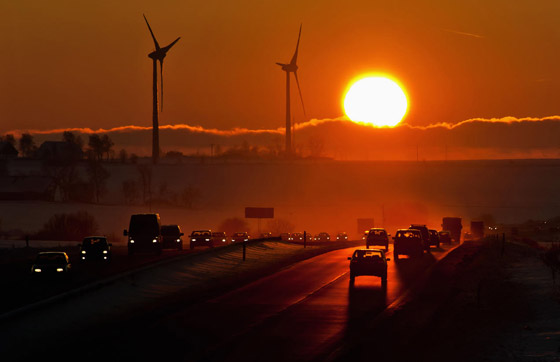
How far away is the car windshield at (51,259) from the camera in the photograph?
1807 inches

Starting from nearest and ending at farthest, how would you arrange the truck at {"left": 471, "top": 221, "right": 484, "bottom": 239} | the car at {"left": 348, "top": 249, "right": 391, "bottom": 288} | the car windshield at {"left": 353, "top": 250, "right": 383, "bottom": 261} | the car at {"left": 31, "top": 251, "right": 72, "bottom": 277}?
the car at {"left": 348, "top": 249, "right": 391, "bottom": 288} → the car windshield at {"left": 353, "top": 250, "right": 383, "bottom": 261} → the car at {"left": 31, "top": 251, "right": 72, "bottom": 277} → the truck at {"left": 471, "top": 221, "right": 484, "bottom": 239}

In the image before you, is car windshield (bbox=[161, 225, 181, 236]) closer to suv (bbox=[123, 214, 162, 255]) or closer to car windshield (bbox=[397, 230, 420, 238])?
suv (bbox=[123, 214, 162, 255])

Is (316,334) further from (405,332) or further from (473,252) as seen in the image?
(473,252)

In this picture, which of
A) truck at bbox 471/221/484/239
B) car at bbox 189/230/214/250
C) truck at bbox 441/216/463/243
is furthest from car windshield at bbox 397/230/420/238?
truck at bbox 471/221/484/239

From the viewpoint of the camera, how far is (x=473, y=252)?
75.5m

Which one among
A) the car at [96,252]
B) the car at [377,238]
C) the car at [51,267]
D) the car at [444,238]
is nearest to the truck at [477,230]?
the car at [444,238]

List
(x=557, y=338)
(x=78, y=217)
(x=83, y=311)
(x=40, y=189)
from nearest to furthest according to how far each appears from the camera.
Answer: (x=557, y=338) → (x=83, y=311) → (x=78, y=217) → (x=40, y=189)

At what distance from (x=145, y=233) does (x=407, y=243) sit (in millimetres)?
20130

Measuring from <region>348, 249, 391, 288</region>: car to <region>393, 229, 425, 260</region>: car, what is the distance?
60.7 ft

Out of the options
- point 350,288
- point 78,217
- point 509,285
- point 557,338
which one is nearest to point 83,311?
point 350,288

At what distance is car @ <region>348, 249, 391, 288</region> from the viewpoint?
1741 inches

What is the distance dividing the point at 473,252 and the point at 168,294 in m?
42.4

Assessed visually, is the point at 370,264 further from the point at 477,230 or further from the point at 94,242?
the point at 477,230

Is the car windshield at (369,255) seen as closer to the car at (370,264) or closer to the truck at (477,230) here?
the car at (370,264)
